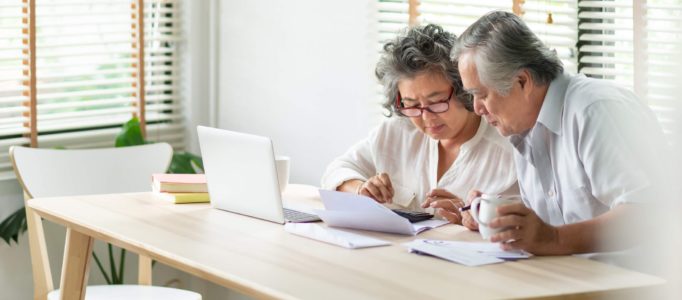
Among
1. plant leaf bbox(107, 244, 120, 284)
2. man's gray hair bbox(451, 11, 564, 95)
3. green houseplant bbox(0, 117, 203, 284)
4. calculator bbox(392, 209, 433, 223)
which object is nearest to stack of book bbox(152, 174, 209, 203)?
calculator bbox(392, 209, 433, 223)

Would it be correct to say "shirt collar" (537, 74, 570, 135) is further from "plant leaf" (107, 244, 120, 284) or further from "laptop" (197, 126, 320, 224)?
"plant leaf" (107, 244, 120, 284)

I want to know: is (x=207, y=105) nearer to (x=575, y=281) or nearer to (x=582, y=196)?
(x=582, y=196)

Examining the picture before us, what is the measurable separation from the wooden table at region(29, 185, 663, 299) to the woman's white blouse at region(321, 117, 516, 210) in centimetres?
34

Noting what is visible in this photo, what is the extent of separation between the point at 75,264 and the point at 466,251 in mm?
1219

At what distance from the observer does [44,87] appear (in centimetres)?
362

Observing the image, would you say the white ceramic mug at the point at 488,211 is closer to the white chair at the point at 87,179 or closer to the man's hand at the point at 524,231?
the man's hand at the point at 524,231

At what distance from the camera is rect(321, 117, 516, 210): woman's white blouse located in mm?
2430

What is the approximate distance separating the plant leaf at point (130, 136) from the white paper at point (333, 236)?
169cm

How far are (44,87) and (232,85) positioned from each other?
79 centimetres

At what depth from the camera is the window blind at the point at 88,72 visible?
3.51m

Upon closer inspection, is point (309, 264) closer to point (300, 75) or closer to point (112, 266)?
point (300, 75)

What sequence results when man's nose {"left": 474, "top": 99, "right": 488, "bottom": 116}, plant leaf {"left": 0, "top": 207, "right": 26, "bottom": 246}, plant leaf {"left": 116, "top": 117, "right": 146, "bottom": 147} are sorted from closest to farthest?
man's nose {"left": 474, "top": 99, "right": 488, "bottom": 116} → plant leaf {"left": 0, "top": 207, "right": 26, "bottom": 246} → plant leaf {"left": 116, "top": 117, "right": 146, "bottom": 147}

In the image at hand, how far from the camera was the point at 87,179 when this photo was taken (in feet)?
10.7

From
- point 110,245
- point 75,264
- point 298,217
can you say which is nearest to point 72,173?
point 110,245
